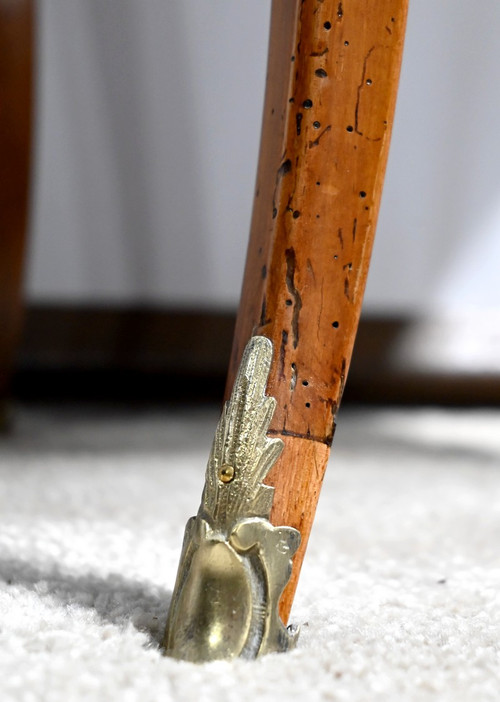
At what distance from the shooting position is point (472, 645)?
9.2 inches

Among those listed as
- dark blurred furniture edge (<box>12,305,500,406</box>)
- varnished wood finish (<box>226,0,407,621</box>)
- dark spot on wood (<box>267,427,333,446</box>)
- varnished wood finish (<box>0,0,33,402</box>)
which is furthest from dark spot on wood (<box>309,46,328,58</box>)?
dark blurred furniture edge (<box>12,305,500,406</box>)

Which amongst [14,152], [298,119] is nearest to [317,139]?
[298,119]

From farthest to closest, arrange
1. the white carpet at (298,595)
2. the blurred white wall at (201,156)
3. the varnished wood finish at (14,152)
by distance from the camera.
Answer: the blurred white wall at (201,156) → the varnished wood finish at (14,152) → the white carpet at (298,595)

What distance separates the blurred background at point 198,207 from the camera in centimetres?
93

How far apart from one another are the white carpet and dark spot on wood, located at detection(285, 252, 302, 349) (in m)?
0.09

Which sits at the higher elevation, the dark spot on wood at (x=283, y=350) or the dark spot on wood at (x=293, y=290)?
the dark spot on wood at (x=293, y=290)

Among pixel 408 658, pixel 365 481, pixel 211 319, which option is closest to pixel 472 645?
pixel 408 658

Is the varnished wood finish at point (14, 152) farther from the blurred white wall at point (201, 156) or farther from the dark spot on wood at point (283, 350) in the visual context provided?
the dark spot on wood at point (283, 350)

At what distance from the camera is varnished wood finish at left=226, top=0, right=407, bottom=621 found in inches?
9.4

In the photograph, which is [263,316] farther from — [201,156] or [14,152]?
[201,156]

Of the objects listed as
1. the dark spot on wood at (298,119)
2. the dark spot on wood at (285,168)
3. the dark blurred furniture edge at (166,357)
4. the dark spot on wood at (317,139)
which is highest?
the dark spot on wood at (298,119)

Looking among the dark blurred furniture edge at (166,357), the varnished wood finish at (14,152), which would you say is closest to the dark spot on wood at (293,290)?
the varnished wood finish at (14,152)

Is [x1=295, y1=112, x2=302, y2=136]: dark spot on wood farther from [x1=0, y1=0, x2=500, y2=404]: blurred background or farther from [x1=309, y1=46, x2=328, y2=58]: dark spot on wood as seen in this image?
[x1=0, y1=0, x2=500, y2=404]: blurred background

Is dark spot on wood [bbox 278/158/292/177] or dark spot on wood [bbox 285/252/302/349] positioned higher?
dark spot on wood [bbox 278/158/292/177]
